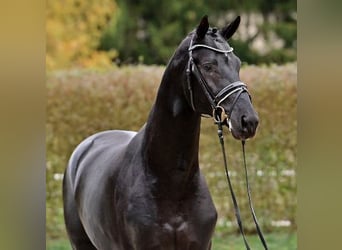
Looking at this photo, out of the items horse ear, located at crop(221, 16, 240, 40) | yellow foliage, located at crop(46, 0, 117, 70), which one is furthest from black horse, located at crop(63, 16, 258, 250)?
yellow foliage, located at crop(46, 0, 117, 70)

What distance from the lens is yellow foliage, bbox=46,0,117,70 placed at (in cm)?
970

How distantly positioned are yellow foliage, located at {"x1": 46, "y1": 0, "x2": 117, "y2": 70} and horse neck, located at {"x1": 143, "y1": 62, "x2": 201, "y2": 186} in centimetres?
712

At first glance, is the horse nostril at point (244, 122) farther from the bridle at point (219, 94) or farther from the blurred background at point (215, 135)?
the blurred background at point (215, 135)

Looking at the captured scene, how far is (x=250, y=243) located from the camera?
629 cm

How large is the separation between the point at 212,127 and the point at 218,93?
13.7ft

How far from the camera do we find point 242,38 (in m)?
11.4

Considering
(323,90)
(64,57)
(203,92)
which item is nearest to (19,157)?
(323,90)

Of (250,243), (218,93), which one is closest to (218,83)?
(218,93)

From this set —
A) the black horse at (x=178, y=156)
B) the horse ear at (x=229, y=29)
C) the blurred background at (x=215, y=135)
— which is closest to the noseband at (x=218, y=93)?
the black horse at (x=178, y=156)

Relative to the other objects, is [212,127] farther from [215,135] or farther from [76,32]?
[76,32]

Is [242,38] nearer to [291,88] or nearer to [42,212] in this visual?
[291,88]

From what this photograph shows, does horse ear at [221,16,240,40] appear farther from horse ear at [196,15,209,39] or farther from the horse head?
horse ear at [196,15,209,39]

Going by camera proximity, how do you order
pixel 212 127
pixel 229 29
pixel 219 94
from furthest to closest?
pixel 212 127 < pixel 229 29 < pixel 219 94

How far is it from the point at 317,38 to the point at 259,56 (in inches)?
406
